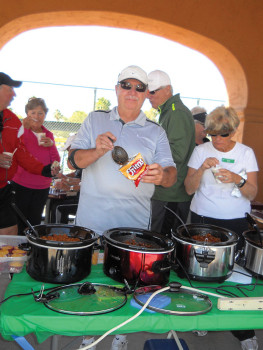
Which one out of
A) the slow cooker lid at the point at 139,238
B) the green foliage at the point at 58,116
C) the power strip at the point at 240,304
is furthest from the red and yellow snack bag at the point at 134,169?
the green foliage at the point at 58,116

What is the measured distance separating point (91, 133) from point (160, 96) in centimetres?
133

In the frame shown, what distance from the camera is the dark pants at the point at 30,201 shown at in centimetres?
391

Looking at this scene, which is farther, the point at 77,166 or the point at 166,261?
the point at 77,166

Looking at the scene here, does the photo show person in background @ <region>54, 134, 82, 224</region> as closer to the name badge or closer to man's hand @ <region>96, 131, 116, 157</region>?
the name badge

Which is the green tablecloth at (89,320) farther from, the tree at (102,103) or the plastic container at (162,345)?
the tree at (102,103)

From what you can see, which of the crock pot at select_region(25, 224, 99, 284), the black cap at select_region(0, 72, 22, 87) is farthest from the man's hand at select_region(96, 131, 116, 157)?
the black cap at select_region(0, 72, 22, 87)

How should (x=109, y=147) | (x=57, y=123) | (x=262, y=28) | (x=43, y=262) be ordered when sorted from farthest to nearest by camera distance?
(x=57, y=123) < (x=262, y=28) < (x=109, y=147) < (x=43, y=262)

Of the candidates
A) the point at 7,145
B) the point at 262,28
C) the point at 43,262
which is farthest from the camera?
the point at 262,28

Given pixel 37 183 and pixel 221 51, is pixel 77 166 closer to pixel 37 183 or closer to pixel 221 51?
pixel 37 183

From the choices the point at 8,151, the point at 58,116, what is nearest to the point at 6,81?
the point at 8,151

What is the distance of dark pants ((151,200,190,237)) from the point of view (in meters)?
3.15

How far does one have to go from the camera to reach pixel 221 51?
217 inches

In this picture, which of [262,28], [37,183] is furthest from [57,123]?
[262,28]

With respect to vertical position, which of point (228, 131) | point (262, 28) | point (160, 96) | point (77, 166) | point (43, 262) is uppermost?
point (262, 28)
